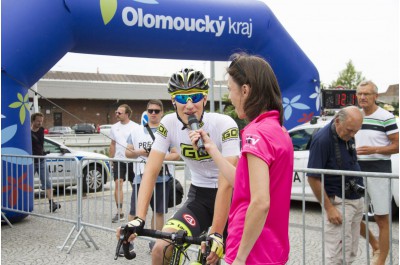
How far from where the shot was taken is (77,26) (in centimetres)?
774

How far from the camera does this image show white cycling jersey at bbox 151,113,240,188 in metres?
3.11

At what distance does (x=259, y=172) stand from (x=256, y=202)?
0.12 m

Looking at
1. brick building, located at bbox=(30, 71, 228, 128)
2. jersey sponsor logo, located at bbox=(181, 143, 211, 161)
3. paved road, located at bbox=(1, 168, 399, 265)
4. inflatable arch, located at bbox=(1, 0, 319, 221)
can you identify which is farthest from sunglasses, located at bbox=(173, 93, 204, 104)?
Answer: brick building, located at bbox=(30, 71, 228, 128)

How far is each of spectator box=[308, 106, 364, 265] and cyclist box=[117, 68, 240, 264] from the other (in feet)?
A: 4.42

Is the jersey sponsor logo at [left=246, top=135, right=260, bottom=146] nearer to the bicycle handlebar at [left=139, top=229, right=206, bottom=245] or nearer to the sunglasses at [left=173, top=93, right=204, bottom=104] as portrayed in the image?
the bicycle handlebar at [left=139, top=229, right=206, bottom=245]

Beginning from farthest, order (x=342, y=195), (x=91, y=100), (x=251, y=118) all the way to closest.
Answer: (x=91, y=100), (x=342, y=195), (x=251, y=118)

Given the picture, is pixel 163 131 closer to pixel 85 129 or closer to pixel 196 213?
pixel 196 213

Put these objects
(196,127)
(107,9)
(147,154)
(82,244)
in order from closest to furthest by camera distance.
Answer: (196,127)
(147,154)
(82,244)
(107,9)

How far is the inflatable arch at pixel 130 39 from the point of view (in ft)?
23.8

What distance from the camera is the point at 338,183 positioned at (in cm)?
430

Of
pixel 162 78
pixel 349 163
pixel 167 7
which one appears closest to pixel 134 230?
pixel 349 163

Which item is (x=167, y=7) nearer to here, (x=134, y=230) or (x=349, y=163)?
(x=349, y=163)

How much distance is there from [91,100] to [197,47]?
40.0 metres

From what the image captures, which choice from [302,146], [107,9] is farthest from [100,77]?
[302,146]
